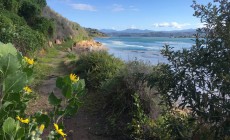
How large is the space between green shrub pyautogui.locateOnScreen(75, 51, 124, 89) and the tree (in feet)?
13.5

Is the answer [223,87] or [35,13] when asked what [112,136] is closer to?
[223,87]

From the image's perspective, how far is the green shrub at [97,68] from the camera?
27.3 ft

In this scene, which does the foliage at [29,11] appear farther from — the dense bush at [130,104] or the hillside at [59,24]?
the dense bush at [130,104]

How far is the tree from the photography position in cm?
337

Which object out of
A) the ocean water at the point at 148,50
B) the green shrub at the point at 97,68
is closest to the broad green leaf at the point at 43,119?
the ocean water at the point at 148,50

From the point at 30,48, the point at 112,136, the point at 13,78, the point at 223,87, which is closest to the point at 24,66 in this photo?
the point at 13,78

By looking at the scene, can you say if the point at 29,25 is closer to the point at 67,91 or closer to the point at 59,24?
the point at 59,24

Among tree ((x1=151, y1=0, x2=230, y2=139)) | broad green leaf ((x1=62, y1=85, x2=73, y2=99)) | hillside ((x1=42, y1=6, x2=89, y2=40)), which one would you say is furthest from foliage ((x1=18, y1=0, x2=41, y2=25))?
broad green leaf ((x1=62, y1=85, x2=73, y2=99))

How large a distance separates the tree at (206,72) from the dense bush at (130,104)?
60.3 inches

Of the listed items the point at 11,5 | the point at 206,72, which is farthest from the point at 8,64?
the point at 11,5

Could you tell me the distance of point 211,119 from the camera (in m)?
3.39

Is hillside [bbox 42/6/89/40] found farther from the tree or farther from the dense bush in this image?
the tree

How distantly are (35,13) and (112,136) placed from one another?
50.4ft

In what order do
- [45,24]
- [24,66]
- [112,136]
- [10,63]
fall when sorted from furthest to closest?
[45,24] < [112,136] < [24,66] < [10,63]
